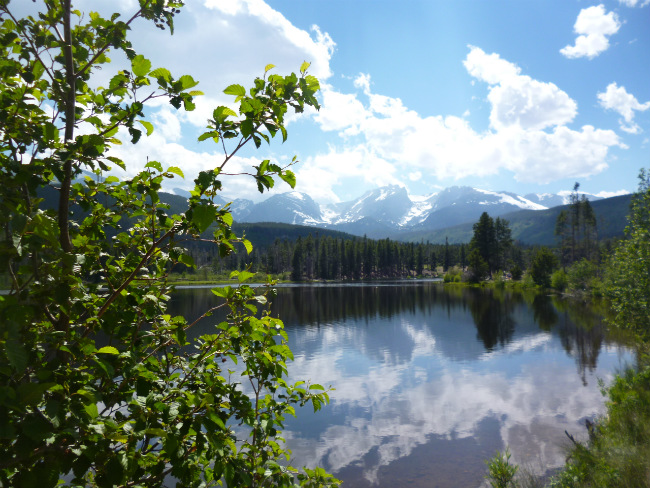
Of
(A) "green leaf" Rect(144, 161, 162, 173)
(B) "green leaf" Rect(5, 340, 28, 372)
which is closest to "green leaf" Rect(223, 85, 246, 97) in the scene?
(A) "green leaf" Rect(144, 161, 162, 173)

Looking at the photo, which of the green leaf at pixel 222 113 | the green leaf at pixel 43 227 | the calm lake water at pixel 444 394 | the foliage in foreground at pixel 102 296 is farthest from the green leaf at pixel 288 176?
the calm lake water at pixel 444 394

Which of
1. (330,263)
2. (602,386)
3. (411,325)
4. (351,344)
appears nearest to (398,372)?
(351,344)

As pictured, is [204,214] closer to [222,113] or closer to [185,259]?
[185,259]

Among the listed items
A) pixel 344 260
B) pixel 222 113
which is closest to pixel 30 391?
pixel 222 113

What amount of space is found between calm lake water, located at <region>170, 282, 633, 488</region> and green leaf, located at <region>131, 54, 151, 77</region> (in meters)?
13.1

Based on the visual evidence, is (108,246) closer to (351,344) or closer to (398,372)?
(398,372)

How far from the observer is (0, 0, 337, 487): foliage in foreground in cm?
185

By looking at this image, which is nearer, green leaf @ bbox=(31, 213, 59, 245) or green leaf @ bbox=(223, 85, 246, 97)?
green leaf @ bbox=(31, 213, 59, 245)

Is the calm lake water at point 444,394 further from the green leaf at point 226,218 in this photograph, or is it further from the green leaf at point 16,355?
the green leaf at point 16,355

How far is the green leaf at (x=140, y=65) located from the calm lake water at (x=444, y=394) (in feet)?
42.9

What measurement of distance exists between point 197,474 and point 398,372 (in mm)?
22424

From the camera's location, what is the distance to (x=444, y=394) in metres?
19.3

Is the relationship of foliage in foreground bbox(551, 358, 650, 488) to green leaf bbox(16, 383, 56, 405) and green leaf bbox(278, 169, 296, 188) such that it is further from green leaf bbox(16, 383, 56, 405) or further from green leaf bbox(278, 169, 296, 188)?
green leaf bbox(16, 383, 56, 405)

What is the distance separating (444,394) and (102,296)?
20.0 m
